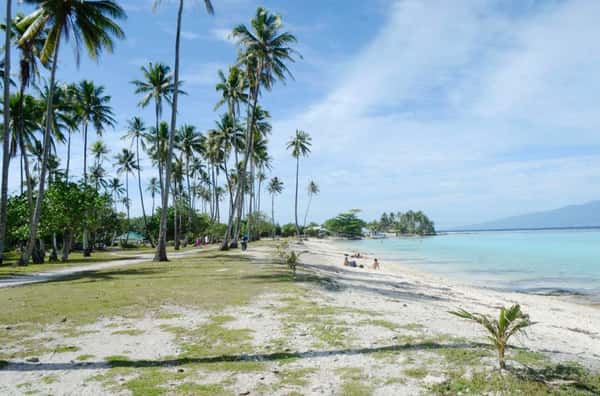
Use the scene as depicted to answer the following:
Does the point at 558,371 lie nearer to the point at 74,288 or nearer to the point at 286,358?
the point at 286,358

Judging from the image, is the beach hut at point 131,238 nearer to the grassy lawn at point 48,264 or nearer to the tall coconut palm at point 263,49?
the grassy lawn at point 48,264

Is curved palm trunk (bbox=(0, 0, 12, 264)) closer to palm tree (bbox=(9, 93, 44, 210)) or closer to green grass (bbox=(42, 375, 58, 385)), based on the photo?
palm tree (bbox=(9, 93, 44, 210))

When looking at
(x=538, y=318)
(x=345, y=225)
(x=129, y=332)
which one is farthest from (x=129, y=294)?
(x=345, y=225)

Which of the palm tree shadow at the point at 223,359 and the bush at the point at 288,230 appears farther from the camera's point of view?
the bush at the point at 288,230

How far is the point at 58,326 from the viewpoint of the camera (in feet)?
24.6

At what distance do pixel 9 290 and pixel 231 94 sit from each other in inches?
962

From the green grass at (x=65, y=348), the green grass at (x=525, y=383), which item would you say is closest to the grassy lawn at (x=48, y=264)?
the green grass at (x=65, y=348)

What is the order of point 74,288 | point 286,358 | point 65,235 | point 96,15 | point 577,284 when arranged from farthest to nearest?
point 65,235, point 577,284, point 96,15, point 74,288, point 286,358

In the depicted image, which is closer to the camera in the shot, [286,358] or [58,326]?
[286,358]

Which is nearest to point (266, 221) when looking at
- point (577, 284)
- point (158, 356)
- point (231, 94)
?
point (231, 94)

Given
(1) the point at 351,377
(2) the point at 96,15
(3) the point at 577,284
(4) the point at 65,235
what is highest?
(2) the point at 96,15

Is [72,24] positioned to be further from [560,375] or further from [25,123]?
[560,375]

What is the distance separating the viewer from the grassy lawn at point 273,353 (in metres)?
4.59

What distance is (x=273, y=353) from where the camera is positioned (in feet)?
19.2
